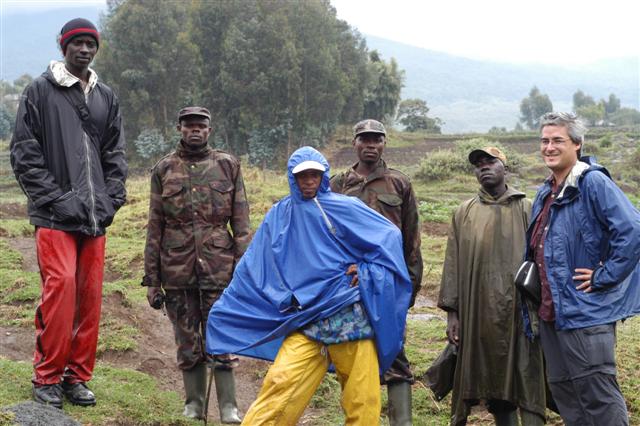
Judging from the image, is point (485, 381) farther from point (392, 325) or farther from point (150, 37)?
point (150, 37)

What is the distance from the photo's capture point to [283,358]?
4398 mm

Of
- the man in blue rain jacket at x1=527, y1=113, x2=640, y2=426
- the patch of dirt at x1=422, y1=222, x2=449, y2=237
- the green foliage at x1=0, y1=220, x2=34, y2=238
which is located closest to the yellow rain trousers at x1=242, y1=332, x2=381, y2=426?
the man in blue rain jacket at x1=527, y1=113, x2=640, y2=426

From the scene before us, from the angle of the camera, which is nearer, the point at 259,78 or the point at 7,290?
the point at 7,290

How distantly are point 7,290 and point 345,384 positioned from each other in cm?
600

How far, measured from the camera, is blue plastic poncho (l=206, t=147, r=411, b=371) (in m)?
4.47

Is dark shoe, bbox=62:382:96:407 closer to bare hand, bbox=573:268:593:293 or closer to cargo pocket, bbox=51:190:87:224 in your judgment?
cargo pocket, bbox=51:190:87:224

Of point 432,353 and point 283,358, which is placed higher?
point 283,358

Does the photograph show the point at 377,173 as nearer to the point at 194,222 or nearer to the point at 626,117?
the point at 194,222

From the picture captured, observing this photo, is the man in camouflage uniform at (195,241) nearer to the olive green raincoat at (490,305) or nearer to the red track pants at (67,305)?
the red track pants at (67,305)

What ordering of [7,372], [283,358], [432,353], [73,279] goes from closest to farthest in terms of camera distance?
[283,358] → [73,279] → [7,372] → [432,353]

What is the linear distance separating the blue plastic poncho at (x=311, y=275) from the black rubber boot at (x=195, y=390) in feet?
3.49

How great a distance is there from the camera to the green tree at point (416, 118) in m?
69.2

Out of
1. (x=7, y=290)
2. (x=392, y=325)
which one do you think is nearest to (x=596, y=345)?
(x=392, y=325)

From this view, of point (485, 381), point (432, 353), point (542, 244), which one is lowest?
point (432, 353)
